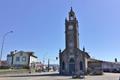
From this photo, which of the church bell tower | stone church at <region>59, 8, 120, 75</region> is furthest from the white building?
the church bell tower

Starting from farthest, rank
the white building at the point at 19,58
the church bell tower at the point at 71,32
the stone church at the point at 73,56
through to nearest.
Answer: the white building at the point at 19,58, the church bell tower at the point at 71,32, the stone church at the point at 73,56

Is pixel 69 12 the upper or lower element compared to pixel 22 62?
upper

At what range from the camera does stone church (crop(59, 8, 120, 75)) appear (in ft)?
242

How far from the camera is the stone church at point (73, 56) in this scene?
7375cm

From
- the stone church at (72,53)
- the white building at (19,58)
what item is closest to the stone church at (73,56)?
the stone church at (72,53)

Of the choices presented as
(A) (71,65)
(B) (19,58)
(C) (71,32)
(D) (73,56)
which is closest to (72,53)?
(D) (73,56)

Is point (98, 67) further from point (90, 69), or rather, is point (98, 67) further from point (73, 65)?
point (73, 65)

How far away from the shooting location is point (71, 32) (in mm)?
77562

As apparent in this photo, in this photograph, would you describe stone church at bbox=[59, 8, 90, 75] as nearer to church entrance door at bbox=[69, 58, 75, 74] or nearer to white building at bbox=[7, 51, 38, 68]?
church entrance door at bbox=[69, 58, 75, 74]

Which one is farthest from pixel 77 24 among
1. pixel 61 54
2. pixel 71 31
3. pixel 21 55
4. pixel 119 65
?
pixel 119 65

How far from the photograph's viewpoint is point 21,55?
106 m

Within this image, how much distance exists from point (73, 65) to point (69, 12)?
18.7 metres

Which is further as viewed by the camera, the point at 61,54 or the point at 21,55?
the point at 21,55

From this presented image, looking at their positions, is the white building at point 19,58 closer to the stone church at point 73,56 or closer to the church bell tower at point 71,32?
the stone church at point 73,56
